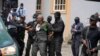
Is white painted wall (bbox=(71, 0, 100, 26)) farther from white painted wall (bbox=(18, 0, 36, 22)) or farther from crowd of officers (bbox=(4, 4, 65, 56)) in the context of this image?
crowd of officers (bbox=(4, 4, 65, 56))

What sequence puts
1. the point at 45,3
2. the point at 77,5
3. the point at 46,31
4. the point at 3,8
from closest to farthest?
the point at 46,31 < the point at 77,5 < the point at 45,3 < the point at 3,8

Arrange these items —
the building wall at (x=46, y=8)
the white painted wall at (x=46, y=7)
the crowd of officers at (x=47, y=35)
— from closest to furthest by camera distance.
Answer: the crowd of officers at (x=47, y=35) < the building wall at (x=46, y=8) < the white painted wall at (x=46, y=7)

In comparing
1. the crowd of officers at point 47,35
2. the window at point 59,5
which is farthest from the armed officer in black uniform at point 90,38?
the window at point 59,5

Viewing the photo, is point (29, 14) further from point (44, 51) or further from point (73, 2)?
point (44, 51)

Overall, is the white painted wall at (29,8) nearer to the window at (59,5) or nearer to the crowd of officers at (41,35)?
the window at (59,5)

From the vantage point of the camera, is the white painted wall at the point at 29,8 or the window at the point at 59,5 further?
the white painted wall at the point at 29,8

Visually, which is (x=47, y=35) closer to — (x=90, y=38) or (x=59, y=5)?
(x=90, y=38)

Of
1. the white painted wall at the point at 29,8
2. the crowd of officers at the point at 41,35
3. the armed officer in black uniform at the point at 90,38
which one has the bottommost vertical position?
the white painted wall at the point at 29,8

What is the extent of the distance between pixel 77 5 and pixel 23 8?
4.22 m

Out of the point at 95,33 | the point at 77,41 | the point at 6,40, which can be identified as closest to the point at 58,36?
the point at 77,41

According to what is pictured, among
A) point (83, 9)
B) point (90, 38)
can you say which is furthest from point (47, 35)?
point (83, 9)

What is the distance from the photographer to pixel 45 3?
1089 inches

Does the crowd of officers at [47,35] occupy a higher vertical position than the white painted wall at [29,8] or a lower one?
higher

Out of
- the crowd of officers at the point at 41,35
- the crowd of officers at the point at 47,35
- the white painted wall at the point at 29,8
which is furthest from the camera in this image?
the white painted wall at the point at 29,8
